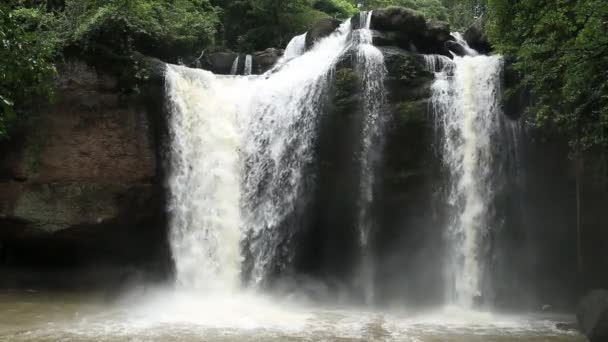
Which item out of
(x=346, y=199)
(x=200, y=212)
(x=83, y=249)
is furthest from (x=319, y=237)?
(x=83, y=249)

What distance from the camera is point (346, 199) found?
13609mm

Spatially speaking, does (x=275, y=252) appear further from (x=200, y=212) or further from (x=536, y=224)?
(x=536, y=224)

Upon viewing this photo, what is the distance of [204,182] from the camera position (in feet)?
45.7

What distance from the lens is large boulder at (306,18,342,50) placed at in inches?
691

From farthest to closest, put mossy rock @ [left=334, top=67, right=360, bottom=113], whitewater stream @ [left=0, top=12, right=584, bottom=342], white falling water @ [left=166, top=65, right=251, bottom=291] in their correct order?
mossy rock @ [left=334, top=67, right=360, bottom=113]
white falling water @ [left=166, top=65, right=251, bottom=291]
whitewater stream @ [left=0, top=12, right=584, bottom=342]

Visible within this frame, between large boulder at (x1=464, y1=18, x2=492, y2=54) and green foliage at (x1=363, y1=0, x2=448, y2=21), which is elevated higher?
green foliage at (x1=363, y1=0, x2=448, y2=21)

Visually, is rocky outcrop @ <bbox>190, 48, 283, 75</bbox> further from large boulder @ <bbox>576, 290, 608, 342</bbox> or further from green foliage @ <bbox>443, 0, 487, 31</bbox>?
green foliage @ <bbox>443, 0, 487, 31</bbox>

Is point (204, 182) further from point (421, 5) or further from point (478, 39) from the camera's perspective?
point (421, 5)

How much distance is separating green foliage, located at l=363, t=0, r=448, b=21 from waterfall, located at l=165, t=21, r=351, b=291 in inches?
645

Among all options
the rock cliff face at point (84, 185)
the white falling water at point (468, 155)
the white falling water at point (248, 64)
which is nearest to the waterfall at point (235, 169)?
the rock cliff face at point (84, 185)

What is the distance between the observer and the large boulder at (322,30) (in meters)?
17.5

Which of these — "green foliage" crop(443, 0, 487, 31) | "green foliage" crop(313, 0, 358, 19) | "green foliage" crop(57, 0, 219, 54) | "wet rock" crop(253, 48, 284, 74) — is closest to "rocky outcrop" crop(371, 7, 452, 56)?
"wet rock" crop(253, 48, 284, 74)

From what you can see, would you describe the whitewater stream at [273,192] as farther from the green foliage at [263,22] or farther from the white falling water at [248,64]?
the green foliage at [263,22]

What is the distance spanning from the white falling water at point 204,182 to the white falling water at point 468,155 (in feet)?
17.4
